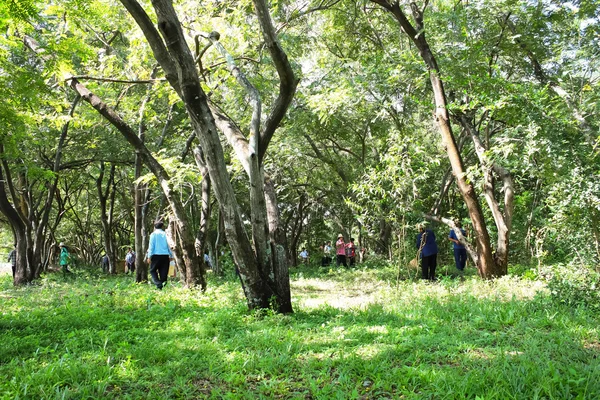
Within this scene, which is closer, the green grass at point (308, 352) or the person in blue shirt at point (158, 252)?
the green grass at point (308, 352)

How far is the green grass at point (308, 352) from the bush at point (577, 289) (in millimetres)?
220

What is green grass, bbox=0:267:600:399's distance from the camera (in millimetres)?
3480

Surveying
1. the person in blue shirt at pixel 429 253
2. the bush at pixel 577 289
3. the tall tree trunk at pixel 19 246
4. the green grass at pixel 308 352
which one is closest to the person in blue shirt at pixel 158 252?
the green grass at pixel 308 352

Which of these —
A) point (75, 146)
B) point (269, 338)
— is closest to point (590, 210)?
point (269, 338)

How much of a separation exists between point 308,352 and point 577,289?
401cm

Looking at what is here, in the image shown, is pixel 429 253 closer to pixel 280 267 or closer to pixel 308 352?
pixel 280 267

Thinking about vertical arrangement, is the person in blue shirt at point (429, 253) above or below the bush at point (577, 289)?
above

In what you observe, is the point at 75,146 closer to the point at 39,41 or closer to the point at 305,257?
the point at 39,41

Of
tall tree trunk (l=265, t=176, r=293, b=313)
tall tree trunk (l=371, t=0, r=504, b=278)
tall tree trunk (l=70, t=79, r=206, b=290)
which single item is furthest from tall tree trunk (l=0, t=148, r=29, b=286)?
tall tree trunk (l=371, t=0, r=504, b=278)

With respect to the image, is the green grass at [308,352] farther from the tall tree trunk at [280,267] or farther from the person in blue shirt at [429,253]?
the person in blue shirt at [429,253]

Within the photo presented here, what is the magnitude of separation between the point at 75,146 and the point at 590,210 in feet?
51.0

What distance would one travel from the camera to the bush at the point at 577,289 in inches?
230

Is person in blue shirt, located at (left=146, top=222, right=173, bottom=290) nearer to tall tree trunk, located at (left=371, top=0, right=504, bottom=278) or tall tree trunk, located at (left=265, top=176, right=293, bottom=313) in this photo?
tall tree trunk, located at (left=265, top=176, right=293, bottom=313)

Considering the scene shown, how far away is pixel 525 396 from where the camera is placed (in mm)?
3211
